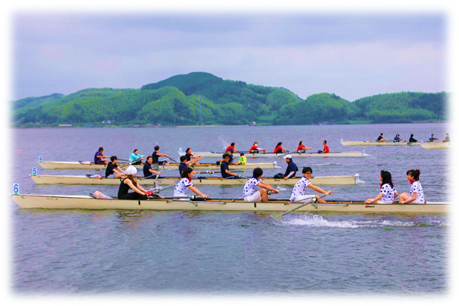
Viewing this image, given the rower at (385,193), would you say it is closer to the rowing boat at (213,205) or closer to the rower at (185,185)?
the rowing boat at (213,205)

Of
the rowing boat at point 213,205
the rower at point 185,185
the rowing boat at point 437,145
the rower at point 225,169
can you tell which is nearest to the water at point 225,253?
the rowing boat at point 213,205

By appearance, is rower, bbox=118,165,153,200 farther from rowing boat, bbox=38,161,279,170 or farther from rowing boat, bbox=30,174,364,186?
rowing boat, bbox=38,161,279,170

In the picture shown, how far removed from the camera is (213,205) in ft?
72.6

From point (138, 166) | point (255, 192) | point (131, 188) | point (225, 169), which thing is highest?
point (225, 169)

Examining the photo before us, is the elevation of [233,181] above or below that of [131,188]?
below

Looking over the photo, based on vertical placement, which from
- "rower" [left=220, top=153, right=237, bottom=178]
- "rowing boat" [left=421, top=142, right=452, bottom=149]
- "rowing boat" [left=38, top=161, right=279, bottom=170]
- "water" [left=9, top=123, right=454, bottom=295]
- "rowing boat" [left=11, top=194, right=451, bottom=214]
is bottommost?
"water" [left=9, top=123, right=454, bottom=295]

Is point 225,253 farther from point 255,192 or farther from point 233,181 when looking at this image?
point 233,181

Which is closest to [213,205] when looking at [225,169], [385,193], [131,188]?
[131,188]

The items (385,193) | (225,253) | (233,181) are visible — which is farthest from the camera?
(233,181)

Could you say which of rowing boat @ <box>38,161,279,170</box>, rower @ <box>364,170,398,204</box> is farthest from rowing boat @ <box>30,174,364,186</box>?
rower @ <box>364,170,398,204</box>

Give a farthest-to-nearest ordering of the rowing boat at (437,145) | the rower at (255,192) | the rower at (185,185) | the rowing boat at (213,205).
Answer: the rowing boat at (437,145) < the rower at (185,185) < the rower at (255,192) < the rowing boat at (213,205)

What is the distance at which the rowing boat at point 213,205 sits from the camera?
20.7 metres

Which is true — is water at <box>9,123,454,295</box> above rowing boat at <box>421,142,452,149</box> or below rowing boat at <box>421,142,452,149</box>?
below

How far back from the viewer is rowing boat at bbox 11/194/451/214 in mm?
20719
